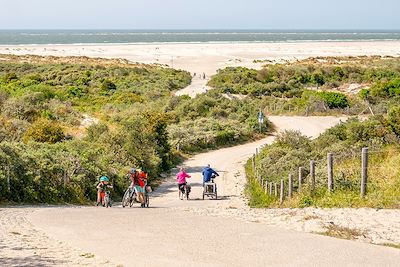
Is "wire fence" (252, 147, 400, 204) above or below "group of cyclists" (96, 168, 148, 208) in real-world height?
above

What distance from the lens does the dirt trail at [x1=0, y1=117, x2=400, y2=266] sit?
8891 mm

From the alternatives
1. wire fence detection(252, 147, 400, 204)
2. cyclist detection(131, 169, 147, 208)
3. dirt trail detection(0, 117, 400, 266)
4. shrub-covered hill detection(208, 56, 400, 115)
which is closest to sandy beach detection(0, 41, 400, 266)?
dirt trail detection(0, 117, 400, 266)

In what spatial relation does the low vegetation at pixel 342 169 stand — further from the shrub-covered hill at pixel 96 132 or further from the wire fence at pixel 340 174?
the shrub-covered hill at pixel 96 132

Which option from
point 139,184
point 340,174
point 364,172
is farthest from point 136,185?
point 364,172

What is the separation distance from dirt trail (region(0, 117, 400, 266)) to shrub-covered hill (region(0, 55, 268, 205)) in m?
3.32

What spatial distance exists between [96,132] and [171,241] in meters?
18.0

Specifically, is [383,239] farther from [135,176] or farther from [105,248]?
[135,176]

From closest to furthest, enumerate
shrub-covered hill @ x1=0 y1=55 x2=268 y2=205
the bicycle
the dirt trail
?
1. the dirt trail
2. shrub-covered hill @ x1=0 y1=55 x2=268 y2=205
3. the bicycle

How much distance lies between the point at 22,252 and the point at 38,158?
1018cm

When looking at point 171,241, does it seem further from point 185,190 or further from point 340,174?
point 185,190

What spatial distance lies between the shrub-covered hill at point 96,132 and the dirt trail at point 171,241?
10.9ft

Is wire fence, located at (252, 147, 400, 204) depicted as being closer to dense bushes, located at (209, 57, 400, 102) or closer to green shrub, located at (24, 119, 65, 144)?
green shrub, located at (24, 119, 65, 144)

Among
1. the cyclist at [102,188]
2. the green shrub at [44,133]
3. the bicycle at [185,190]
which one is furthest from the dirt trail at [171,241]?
the green shrub at [44,133]

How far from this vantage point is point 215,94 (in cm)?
5288
